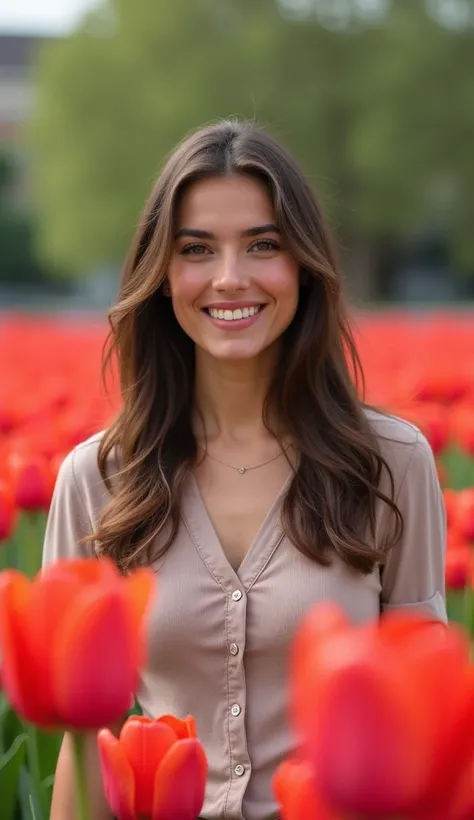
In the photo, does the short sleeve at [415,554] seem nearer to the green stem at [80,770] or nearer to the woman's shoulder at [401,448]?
the woman's shoulder at [401,448]

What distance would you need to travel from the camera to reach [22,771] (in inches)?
67.6

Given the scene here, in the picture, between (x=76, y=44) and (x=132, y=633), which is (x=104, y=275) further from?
(x=132, y=633)

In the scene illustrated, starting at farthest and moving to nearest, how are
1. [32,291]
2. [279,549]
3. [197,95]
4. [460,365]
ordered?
1. [32,291]
2. [197,95]
3. [460,365]
4. [279,549]

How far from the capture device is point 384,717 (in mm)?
766

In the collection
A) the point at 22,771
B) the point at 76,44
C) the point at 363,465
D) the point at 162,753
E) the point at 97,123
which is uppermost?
the point at 76,44

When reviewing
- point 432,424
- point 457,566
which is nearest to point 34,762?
point 457,566

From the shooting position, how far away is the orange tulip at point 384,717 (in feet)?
2.51

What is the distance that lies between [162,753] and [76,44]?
2797 centimetres

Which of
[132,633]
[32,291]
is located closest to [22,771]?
[132,633]

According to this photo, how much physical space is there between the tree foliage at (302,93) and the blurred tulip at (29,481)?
73.1 feet

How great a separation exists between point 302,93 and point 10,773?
82.6 ft

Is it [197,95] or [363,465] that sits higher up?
[197,95]

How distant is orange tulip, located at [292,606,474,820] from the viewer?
76 cm

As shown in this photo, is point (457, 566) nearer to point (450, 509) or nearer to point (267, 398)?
point (450, 509)
